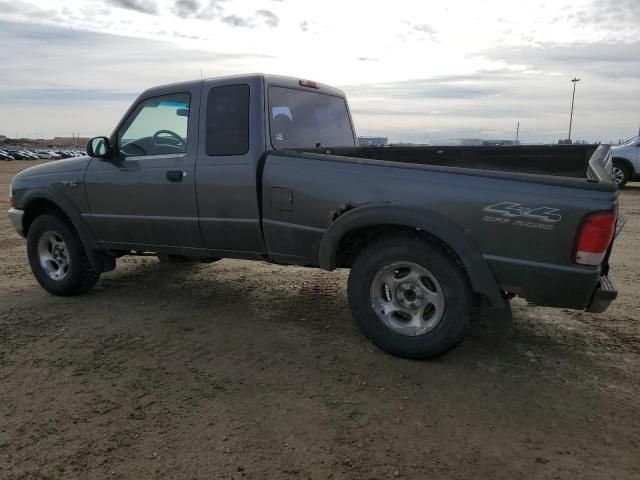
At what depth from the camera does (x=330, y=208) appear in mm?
3752

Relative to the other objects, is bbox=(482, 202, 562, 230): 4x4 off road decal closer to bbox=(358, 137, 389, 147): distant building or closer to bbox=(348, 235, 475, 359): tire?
bbox=(348, 235, 475, 359): tire

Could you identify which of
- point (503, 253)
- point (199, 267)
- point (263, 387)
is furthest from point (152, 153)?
point (503, 253)

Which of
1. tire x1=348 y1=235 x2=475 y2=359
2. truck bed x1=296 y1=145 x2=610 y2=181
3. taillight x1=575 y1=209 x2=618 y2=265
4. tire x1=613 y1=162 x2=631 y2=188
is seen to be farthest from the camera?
tire x1=613 y1=162 x2=631 y2=188

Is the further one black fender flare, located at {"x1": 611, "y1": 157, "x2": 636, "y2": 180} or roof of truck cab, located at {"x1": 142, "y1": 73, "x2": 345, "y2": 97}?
black fender flare, located at {"x1": 611, "y1": 157, "x2": 636, "y2": 180}

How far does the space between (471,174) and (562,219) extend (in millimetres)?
578

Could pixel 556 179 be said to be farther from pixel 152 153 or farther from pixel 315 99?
pixel 152 153

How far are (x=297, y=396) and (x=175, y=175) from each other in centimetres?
225

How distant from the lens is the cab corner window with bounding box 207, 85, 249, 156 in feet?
13.9

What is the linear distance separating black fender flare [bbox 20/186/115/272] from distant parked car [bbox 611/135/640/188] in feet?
44.7

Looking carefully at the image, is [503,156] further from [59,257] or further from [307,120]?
[59,257]

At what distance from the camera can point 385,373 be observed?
3467mm

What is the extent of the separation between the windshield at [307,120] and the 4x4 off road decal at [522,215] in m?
1.90

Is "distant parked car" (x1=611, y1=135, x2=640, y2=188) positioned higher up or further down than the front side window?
further down

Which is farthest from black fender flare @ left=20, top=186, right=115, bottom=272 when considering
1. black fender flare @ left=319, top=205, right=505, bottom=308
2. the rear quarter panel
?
black fender flare @ left=319, top=205, right=505, bottom=308
